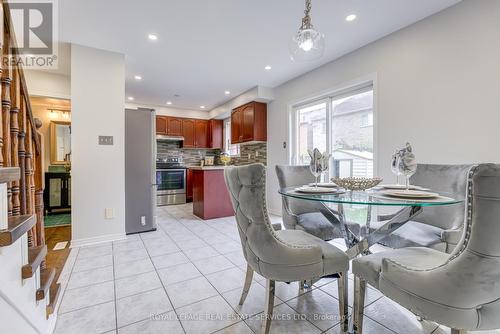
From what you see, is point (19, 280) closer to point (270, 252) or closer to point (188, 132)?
point (270, 252)

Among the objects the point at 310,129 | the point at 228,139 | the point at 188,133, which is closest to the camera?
the point at 310,129

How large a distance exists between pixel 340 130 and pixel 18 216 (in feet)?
11.7

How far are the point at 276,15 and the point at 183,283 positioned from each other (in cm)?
274

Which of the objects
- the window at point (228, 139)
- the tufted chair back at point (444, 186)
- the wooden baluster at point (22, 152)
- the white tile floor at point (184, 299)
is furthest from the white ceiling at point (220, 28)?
the window at point (228, 139)

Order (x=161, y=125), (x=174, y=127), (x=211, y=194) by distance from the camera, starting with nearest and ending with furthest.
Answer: (x=211, y=194), (x=161, y=125), (x=174, y=127)

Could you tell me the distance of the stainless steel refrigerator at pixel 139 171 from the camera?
331 cm

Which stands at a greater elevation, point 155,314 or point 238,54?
point 238,54

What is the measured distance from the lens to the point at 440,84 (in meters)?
2.28

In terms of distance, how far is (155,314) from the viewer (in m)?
1.55

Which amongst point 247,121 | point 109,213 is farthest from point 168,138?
point 109,213

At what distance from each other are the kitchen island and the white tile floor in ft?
4.93

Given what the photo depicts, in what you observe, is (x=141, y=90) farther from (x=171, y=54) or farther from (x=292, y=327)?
(x=292, y=327)

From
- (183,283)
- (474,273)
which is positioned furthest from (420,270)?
(183,283)

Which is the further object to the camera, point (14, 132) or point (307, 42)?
point (307, 42)
